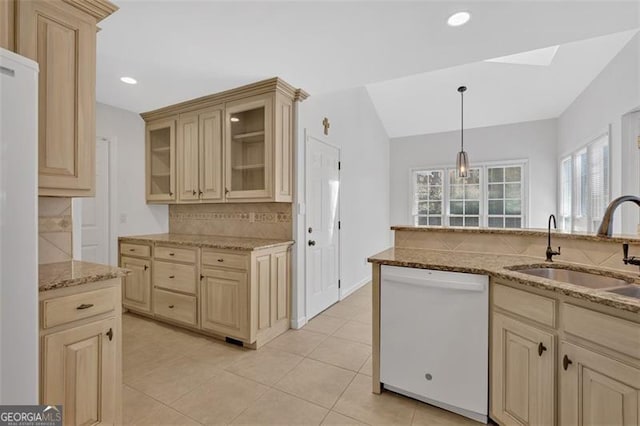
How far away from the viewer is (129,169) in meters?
3.51

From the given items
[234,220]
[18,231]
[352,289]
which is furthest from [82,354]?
[352,289]

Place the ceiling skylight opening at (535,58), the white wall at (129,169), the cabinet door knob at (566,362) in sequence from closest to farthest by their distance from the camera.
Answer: the cabinet door knob at (566,362), the white wall at (129,169), the ceiling skylight opening at (535,58)

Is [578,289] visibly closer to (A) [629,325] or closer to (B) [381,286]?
(A) [629,325]

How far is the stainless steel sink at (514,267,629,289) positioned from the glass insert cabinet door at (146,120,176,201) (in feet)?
11.7

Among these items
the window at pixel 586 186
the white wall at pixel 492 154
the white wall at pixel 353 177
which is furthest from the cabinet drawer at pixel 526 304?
the white wall at pixel 492 154

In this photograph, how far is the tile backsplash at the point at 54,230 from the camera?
179 cm

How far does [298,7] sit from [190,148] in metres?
2.12

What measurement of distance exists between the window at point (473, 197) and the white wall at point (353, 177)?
902mm

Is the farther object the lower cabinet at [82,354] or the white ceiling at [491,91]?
the white ceiling at [491,91]

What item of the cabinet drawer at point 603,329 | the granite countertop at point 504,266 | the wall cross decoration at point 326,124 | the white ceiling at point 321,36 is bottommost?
the cabinet drawer at point 603,329

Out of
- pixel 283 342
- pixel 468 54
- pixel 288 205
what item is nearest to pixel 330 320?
pixel 283 342

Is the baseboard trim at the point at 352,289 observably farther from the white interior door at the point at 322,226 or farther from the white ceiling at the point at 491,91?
the white ceiling at the point at 491,91

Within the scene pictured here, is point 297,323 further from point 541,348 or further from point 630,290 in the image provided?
point 630,290

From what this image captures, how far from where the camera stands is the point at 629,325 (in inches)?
41.8
